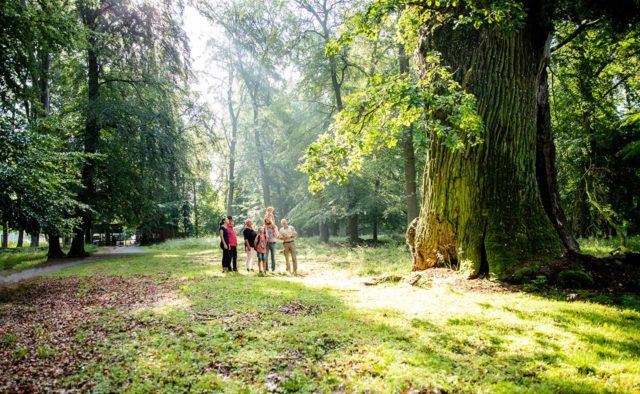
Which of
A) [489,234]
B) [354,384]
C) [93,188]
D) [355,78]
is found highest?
[355,78]

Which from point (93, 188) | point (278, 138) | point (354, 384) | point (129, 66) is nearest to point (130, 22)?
point (129, 66)

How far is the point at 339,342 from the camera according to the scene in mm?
4406

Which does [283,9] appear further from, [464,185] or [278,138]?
[464,185]

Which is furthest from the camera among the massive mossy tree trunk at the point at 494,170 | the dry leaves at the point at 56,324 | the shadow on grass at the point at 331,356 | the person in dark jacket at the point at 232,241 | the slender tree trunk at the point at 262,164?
the slender tree trunk at the point at 262,164

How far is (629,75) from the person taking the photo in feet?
45.5

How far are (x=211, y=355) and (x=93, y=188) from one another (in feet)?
59.5

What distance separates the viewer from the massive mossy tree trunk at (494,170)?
6.70m

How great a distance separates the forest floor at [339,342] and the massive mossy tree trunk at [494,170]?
663 millimetres

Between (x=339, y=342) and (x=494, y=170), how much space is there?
15.4ft

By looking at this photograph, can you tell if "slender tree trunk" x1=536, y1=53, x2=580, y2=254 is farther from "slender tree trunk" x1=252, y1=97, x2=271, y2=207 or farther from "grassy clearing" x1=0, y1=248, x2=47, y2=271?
"slender tree trunk" x1=252, y1=97, x2=271, y2=207

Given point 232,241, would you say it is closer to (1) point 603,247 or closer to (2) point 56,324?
(2) point 56,324

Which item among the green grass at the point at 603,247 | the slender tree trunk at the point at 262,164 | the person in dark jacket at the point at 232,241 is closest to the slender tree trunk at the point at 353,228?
the slender tree trunk at the point at 262,164

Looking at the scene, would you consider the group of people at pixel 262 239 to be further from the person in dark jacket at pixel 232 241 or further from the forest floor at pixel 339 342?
the forest floor at pixel 339 342

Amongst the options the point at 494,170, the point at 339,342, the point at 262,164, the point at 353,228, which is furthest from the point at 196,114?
the point at 339,342
